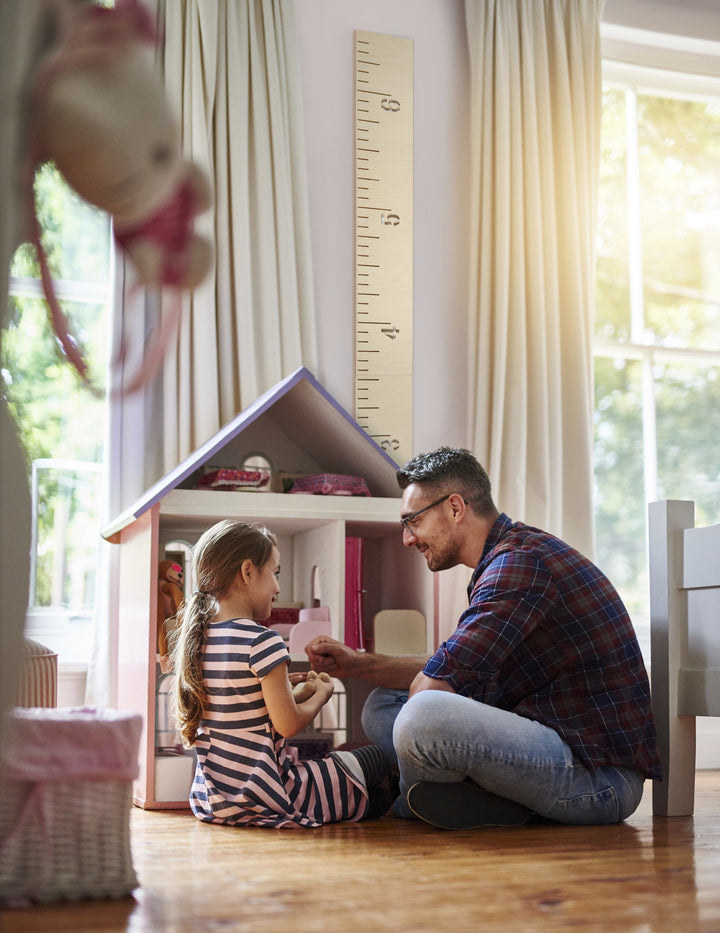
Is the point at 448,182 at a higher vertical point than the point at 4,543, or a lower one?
higher

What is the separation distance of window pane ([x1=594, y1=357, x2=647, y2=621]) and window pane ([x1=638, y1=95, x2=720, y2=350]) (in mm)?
230

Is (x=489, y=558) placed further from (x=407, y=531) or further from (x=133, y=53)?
(x=133, y=53)

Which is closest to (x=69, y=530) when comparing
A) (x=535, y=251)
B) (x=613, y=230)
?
(x=535, y=251)

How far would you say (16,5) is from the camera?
572mm

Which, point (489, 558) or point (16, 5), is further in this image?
point (489, 558)

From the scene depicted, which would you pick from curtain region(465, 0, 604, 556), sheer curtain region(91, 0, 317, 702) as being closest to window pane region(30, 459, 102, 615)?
sheer curtain region(91, 0, 317, 702)

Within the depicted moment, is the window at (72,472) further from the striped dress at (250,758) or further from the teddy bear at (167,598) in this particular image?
the striped dress at (250,758)

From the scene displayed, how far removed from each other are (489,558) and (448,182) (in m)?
1.61

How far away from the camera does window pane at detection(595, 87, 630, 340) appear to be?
142 inches

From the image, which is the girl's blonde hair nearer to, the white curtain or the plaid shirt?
the plaid shirt

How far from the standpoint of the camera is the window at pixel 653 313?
11.7 feet

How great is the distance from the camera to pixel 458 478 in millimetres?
2275

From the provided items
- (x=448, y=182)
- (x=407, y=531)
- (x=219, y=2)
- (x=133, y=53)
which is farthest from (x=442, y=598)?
(x=133, y=53)

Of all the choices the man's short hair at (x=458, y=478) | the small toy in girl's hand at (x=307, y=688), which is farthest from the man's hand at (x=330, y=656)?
the man's short hair at (x=458, y=478)
